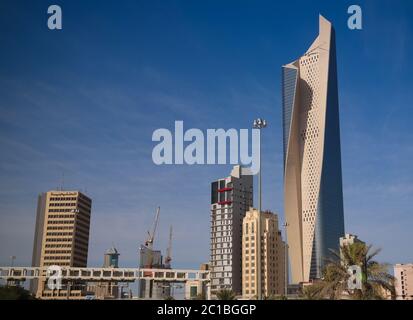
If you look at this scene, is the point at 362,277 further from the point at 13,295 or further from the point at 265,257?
the point at 265,257

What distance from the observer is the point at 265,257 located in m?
175

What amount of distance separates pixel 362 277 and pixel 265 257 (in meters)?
145

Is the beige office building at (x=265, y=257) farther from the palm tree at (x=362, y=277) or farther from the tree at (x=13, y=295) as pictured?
the tree at (x=13, y=295)

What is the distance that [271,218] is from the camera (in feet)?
597

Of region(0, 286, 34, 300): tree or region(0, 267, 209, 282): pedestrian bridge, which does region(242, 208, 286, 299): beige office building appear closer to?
region(0, 267, 209, 282): pedestrian bridge

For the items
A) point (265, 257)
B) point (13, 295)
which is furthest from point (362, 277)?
point (265, 257)

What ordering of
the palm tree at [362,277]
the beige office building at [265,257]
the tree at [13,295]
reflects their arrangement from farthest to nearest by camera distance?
the beige office building at [265,257] → the palm tree at [362,277] → the tree at [13,295]

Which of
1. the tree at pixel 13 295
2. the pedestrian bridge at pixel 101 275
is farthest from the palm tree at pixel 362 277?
the pedestrian bridge at pixel 101 275

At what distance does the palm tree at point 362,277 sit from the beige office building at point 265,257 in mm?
137748

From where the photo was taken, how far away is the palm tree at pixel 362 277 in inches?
1247
